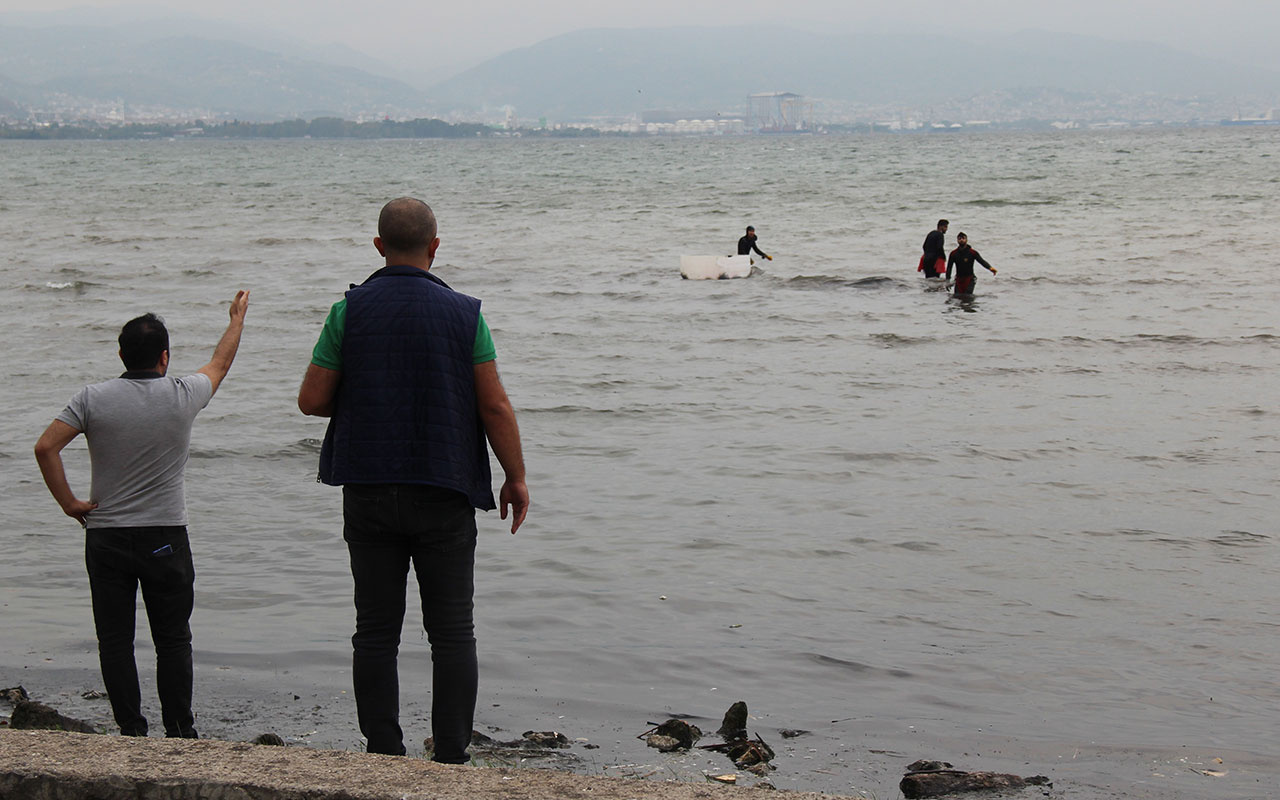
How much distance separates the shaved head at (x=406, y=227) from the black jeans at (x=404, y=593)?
742mm

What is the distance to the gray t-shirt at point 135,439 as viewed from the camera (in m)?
4.36

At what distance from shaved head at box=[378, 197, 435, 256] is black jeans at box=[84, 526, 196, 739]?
1.37 m

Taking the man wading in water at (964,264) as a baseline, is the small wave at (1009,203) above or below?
above

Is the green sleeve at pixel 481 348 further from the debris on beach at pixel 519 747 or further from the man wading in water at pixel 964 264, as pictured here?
the man wading in water at pixel 964 264

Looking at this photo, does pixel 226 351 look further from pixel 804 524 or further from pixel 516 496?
pixel 804 524

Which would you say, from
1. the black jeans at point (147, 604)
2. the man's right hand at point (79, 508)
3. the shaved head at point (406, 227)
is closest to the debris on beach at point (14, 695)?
the black jeans at point (147, 604)

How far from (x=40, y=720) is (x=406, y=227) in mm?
2539

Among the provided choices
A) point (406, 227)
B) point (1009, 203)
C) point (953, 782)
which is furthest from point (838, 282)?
point (1009, 203)

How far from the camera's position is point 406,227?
3984 millimetres

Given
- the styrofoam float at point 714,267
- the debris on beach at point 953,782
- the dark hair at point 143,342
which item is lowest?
the debris on beach at point 953,782

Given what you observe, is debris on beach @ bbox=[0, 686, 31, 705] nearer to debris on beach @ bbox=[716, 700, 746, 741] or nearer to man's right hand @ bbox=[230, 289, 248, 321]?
man's right hand @ bbox=[230, 289, 248, 321]

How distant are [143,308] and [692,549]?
15.1m

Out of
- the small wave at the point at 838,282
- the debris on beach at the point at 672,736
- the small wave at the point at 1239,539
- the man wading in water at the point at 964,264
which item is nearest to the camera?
the debris on beach at the point at 672,736

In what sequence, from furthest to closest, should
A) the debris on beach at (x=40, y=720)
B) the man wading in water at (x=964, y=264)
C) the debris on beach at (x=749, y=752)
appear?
the man wading in water at (x=964, y=264)
the debris on beach at (x=749, y=752)
the debris on beach at (x=40, y=720)
